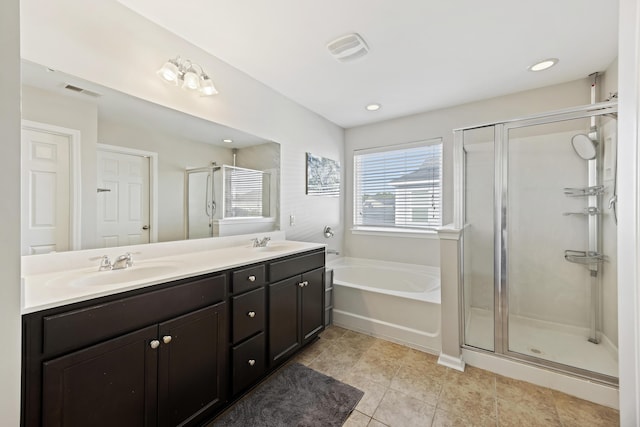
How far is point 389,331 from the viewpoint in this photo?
235cm

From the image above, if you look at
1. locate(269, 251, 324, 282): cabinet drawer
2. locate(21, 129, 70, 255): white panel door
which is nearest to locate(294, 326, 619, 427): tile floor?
locate(269, 251, 324, 282): cabinet drawer

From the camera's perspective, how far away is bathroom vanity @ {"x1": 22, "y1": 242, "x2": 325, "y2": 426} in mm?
902

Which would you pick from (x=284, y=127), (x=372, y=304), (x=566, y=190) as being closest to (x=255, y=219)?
(x=284, y=127)

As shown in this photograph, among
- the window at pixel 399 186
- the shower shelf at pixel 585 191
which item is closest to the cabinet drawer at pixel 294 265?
the window at pixel 399 186

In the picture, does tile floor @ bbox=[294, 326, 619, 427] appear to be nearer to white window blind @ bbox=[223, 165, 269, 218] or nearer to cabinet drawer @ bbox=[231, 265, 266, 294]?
cabinet drawer @ bbox=[231, 265, 266, 294]

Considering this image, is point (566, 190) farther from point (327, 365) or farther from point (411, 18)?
point (327, 365)

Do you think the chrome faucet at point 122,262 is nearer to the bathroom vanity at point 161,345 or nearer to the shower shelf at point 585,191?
the bathroom vanity at point 161,345

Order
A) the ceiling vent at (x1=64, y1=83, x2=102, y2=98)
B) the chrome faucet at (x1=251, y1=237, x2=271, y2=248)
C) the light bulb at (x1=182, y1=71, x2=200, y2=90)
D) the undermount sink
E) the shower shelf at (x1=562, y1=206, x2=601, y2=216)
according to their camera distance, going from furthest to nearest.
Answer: the chrome faucet at (x1=251, y1=237, x2=271, y2=248) < the shower shelf at (x1=562, y1=206, x2=601, y2=216) < the light bulb at (x1=182, y1=71, x2=200, y2=90) < the ceiling vent at (x1=64, y1=83, x2=102, y2=98) < the undermount sink

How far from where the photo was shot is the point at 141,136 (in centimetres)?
160

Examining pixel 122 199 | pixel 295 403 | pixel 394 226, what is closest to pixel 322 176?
pixel 394 226

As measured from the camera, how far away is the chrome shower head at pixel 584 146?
2062 millimetres

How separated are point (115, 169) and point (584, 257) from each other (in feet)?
11.7

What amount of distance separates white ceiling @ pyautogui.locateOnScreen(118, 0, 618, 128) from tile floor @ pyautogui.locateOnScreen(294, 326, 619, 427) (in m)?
2.40

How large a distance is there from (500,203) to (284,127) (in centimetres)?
208
